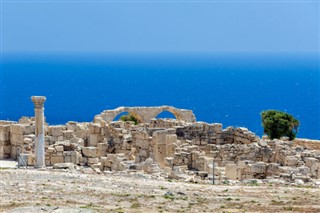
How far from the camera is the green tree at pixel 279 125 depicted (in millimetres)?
44188

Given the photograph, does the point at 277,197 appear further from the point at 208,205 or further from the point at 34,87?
the point at 34,87

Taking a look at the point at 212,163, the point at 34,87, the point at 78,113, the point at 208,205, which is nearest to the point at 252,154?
the point at 212,163

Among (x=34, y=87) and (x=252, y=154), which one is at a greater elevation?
(x=34, y=87)

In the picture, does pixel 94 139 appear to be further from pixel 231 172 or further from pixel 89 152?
pixel 231 172

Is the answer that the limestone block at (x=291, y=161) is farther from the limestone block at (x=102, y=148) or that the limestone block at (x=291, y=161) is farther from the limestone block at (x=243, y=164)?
the limestone block at (x=102, y=148)

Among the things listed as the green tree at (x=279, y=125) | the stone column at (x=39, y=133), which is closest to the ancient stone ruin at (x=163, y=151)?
the stone column at (x=39, y=133)

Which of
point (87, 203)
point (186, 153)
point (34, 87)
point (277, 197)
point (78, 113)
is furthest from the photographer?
point (34, 87)

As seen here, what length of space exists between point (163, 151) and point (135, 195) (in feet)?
34.3

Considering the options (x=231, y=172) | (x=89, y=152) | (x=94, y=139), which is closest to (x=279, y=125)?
(x=94, y=139)

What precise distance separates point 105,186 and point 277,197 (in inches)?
200

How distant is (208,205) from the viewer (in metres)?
21.4

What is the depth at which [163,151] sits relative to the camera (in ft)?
108

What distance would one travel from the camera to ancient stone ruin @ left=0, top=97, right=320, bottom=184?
93.9 feet

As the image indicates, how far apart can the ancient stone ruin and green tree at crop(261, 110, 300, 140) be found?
5.44 metres
